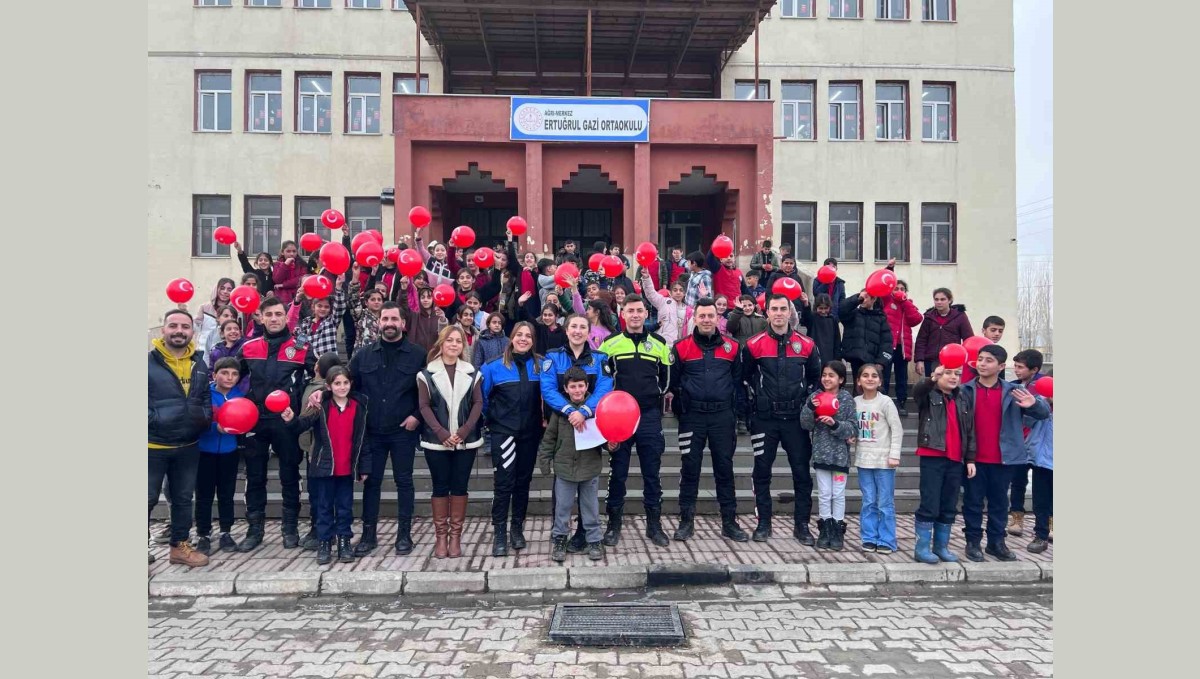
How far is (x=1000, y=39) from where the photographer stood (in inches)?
791

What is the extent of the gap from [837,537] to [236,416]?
553 cm

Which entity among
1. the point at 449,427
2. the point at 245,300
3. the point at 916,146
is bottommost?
the point at 449,427

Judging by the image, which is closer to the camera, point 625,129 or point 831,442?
point 831,442

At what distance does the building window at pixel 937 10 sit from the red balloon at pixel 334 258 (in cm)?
1970

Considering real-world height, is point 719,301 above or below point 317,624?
above

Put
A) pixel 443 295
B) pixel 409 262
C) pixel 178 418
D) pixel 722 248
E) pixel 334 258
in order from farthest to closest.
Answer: pixel 722 248 < pixel 443 295 < pixel 409 262 < pixel 334 258 < pixel 178 418

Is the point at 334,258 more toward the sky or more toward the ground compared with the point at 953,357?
more toward the sky

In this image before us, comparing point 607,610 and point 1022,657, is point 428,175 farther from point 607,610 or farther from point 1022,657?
point 1022,657

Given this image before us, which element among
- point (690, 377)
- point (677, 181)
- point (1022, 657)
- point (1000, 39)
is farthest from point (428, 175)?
point (1000, 39)

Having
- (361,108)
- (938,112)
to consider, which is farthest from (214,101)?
(938,112)

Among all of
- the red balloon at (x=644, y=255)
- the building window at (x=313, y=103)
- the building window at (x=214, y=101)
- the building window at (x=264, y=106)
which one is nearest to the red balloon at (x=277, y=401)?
the red balloon at (x=644, y=255)

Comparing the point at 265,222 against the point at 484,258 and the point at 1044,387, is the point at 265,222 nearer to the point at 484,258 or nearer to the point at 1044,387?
the point at 484,258

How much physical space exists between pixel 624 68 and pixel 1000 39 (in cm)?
1134

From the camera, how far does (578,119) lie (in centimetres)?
1573
